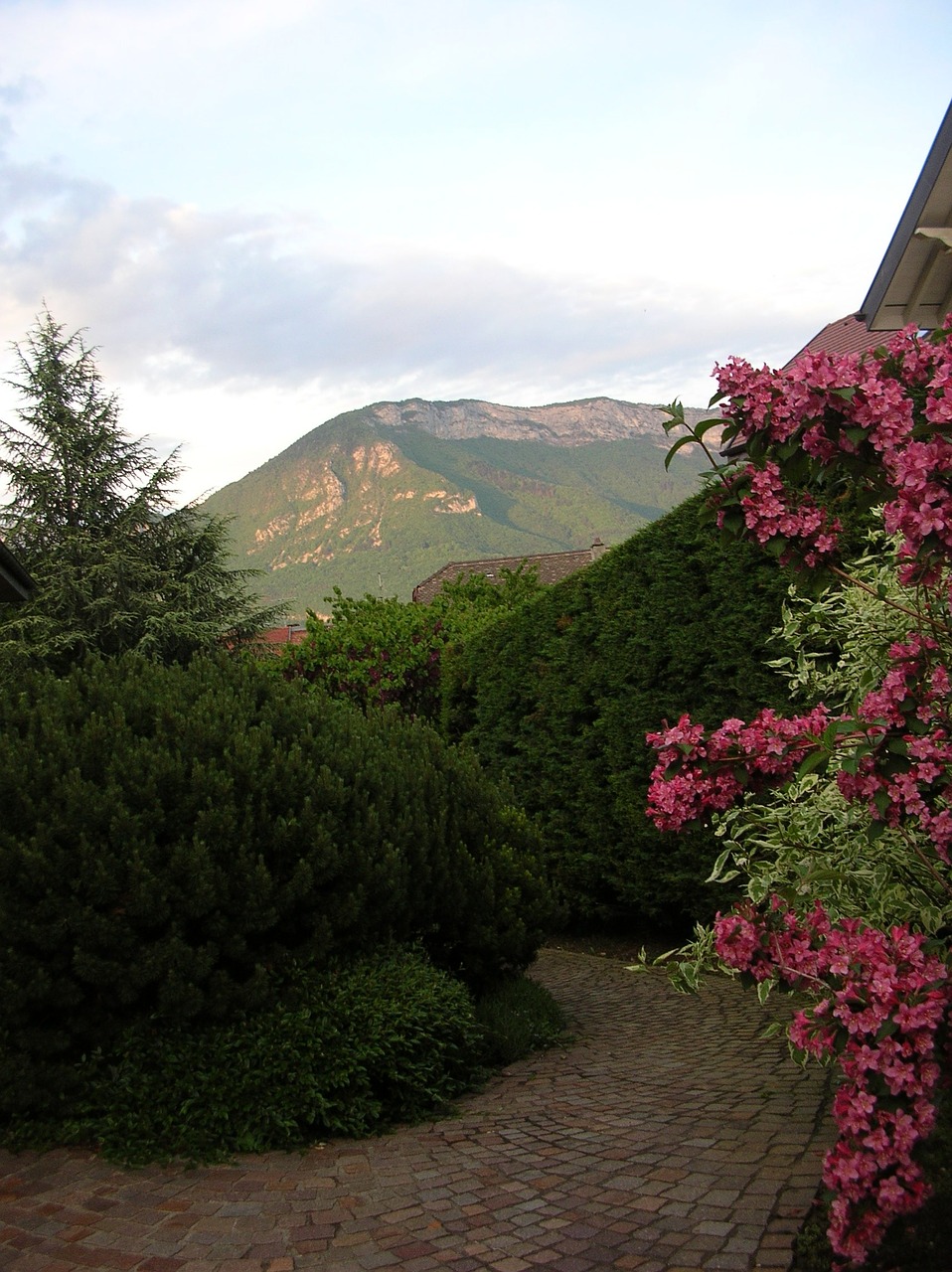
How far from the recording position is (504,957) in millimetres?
6105

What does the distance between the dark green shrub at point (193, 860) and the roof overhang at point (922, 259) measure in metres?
5.54

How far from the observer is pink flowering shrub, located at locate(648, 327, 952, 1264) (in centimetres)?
261

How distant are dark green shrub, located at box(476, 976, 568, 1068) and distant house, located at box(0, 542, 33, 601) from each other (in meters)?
5.12

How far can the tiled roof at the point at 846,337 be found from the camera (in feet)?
40.5

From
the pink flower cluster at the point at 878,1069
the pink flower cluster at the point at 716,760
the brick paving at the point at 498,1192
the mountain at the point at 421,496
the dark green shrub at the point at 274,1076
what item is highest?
the mountain at the point at 421,496

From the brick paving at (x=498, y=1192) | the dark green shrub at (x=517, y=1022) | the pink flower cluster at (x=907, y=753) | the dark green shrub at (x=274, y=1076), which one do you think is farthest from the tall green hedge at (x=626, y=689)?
the pink flower cluster at (x=907, y=753)

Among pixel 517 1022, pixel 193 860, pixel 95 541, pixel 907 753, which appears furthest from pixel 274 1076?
pixel 95 541

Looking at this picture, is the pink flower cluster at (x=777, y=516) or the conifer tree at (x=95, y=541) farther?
the conifer tree at (x=95, y=541)

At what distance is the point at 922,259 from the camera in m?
8.14

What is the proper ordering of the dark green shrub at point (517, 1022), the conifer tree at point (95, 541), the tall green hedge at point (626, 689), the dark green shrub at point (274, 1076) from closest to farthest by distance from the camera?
the dark green shrub at point (274, 1076) < the dark green shrub at point (517, 1022) < the tall green hedge at point (626, 689) < the conifer tree at point (95, 541)

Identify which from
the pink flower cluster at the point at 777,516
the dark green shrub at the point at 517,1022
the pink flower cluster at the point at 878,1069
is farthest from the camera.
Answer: the dark green shrub at the point at 517,1022

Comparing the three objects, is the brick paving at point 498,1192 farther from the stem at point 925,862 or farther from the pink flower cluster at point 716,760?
the pink flower cluster at point 716,760

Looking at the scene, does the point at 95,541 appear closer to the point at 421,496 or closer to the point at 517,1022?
the point at 517,1022

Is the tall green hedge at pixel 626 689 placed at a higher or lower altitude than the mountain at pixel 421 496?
lower
